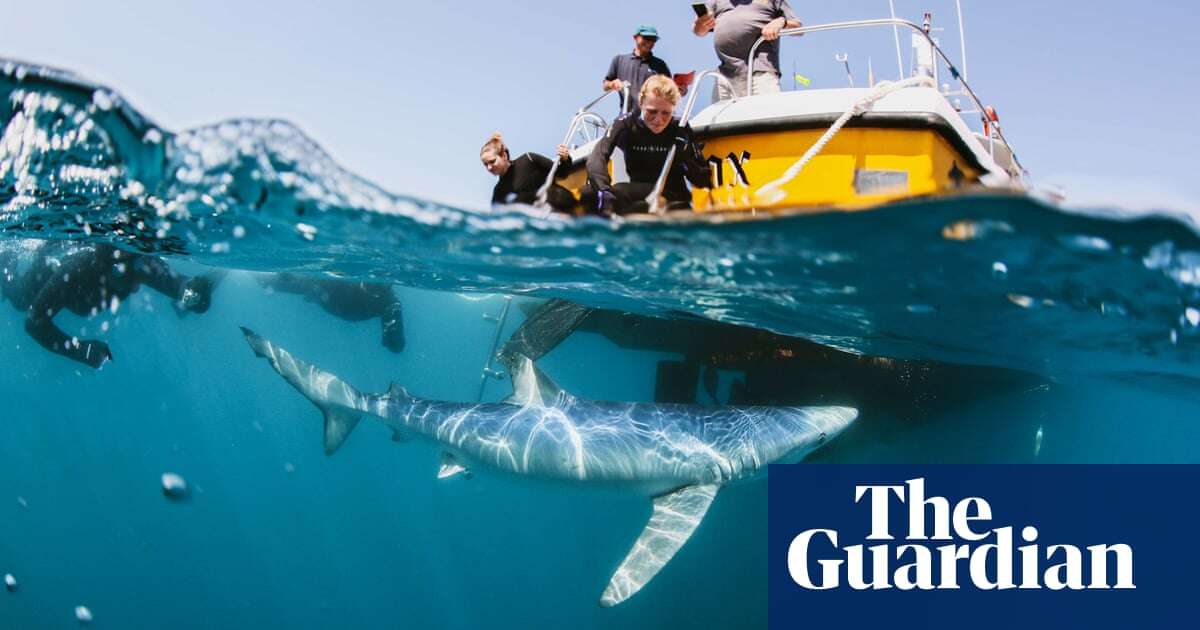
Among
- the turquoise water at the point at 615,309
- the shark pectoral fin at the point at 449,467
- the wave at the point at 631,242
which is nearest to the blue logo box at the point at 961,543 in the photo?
the turquoise water at the point at 615,309

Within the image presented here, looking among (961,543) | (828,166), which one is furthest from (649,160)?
(961,543)

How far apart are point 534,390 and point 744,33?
453 centimetres

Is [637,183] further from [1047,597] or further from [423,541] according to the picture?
[423,541]

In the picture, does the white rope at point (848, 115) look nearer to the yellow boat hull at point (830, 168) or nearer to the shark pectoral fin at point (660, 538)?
the yellow boat hull at point (830, 168)

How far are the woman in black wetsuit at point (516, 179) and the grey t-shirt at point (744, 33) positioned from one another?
8.77 feet

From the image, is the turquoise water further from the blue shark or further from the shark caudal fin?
the shark caudal fin

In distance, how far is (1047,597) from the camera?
13852mm

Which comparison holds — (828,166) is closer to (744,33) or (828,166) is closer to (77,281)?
(744,33)

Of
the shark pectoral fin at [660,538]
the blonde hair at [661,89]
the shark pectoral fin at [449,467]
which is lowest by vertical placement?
the shark pectoral fin at [660,538]

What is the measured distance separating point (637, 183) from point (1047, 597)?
43.1 ft

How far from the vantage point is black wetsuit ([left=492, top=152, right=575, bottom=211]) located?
269 inches

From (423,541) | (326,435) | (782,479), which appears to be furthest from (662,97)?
(423,541)

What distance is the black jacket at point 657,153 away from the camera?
5.99m

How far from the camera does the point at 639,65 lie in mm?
7691
